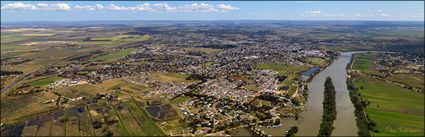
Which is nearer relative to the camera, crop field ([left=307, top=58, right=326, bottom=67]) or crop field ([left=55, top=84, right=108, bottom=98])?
crop field ([left=55, top=84, right=108, bottom=98])

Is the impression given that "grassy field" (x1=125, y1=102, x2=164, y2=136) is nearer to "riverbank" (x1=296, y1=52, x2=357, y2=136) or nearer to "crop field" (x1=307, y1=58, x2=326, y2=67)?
"riverbank" (x1=296, y1=52, x2=357, y2=136)

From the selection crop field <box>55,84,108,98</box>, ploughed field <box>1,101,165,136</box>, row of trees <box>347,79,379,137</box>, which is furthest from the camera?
crop field <box>55,84,108,98</box>

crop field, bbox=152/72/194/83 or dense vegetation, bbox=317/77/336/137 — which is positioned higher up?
crop field, bbox=152/72/194/83

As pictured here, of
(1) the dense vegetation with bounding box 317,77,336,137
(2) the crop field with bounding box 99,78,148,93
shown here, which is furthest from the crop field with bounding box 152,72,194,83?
(1) the dense vegetation with bounding box 317,77,336,137

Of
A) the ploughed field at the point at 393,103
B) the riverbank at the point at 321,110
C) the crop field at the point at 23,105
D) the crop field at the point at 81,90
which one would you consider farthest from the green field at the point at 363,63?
the crop field at the point at 23,105

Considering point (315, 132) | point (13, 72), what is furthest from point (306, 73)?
point (13, 72)

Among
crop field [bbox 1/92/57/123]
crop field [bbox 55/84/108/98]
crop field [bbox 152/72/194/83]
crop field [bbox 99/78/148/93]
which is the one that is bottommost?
crop field [bbox 1/92/57/123]
